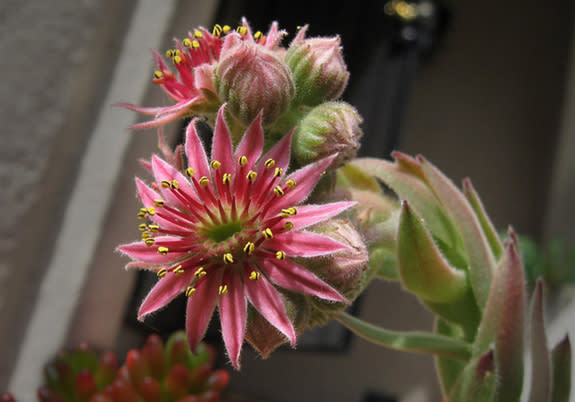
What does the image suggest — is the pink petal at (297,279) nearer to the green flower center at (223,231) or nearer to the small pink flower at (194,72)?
the green flower center at (223,231)

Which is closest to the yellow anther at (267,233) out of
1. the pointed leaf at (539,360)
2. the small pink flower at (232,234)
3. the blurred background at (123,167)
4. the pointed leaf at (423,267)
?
the small pink flower at (232,234)

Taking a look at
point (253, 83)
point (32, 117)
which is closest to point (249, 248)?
point (253, 83)

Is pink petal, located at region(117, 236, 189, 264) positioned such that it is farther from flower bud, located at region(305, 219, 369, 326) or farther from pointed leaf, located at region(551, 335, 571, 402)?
pointed leaf, located at region(551, 335, 571, 402)

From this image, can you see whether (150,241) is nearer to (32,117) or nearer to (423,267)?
(423,267)

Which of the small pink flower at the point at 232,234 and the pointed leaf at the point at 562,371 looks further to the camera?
the pointed leaf at the point at 562,371

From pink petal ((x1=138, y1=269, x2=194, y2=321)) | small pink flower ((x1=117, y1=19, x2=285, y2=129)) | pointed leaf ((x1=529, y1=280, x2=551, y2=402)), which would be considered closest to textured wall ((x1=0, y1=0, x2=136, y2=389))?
small pink flower ((x1=117, y1=19, x2=285, y2=129))
